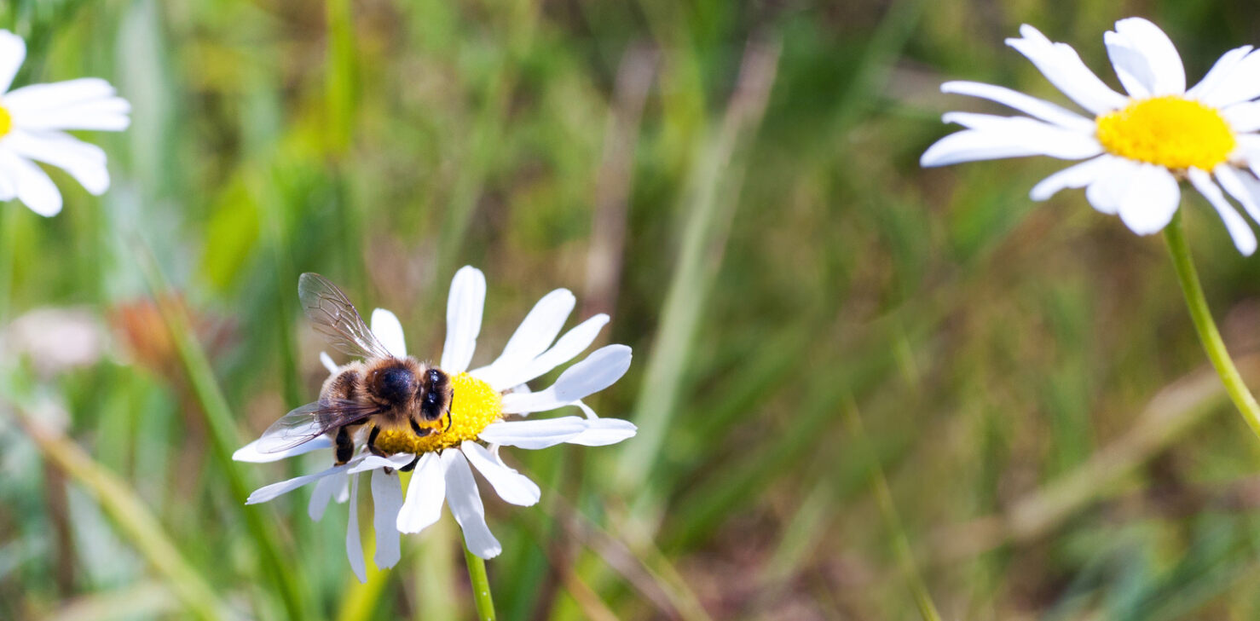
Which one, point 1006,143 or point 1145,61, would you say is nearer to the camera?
point 1006,143

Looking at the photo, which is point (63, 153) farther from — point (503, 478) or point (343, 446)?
point (503, 478)

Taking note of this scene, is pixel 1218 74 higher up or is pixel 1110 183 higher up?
pixel 1218 74

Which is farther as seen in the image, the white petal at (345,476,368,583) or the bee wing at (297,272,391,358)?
the bee wing at (297,272,391,358)

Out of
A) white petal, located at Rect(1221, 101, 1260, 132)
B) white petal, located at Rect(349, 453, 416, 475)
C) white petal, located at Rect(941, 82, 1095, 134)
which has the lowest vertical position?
white petal, located at Rect(349, 453, 416, 475)

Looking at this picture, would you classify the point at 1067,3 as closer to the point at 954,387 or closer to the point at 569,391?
the point at 954,387

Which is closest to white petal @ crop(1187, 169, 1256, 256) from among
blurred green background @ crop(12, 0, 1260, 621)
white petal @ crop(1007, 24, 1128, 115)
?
white petal @ crop(1007, 24, 1128, 115)

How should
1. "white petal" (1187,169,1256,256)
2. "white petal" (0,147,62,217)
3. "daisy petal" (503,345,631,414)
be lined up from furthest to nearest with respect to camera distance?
"white petal" (0,147,62,217) → "daisy petal" (503,345,631,414) → "white petal" (1187,169,1256,256)

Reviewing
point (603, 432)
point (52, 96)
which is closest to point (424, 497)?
point (603, 432)

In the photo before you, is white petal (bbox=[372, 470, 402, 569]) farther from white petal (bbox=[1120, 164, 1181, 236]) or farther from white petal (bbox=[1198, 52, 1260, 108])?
white petal (bbox=[1198, 52, 1260, 108])
